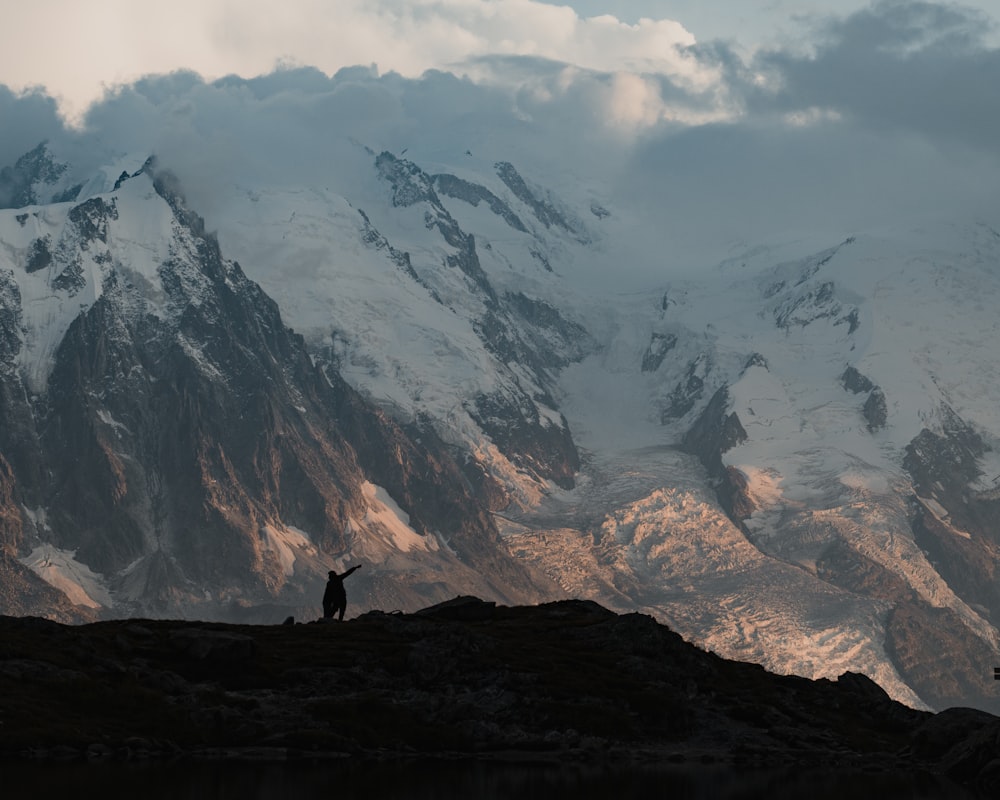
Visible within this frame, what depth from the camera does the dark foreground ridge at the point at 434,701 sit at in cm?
12112

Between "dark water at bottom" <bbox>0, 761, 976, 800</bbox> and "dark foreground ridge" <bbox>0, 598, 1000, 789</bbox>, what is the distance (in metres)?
4.24

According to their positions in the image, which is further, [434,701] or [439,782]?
[434,701]

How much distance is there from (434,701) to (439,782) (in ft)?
64.5

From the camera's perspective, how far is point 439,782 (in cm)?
11231

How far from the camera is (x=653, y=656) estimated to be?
14950 centimetres

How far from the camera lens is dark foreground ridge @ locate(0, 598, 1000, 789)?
12112 centimetres

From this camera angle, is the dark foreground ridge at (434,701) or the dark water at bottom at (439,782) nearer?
the dark water at bottom at (439,782)

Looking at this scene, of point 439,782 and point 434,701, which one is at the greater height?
point 434,701

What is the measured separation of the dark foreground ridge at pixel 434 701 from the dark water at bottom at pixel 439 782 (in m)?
4.24

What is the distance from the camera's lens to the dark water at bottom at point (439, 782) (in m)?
103

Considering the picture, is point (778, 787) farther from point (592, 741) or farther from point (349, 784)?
point (349, 784)

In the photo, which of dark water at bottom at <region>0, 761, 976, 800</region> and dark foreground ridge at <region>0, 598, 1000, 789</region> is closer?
dark water at bottom at <region>0, 761, 976, 800</region>

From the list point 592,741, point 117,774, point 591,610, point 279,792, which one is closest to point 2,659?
point 117,774

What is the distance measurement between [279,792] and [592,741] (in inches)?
1264
